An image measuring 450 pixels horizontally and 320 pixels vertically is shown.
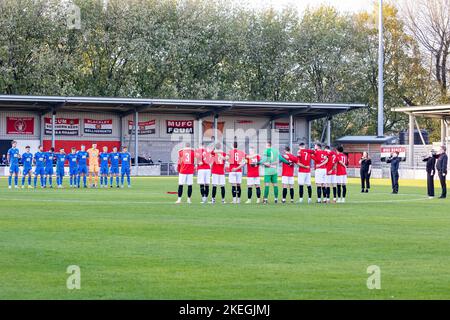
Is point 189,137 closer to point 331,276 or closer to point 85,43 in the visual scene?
point 85,43

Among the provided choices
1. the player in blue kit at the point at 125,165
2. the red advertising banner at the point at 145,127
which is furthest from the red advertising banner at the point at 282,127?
the player in blue kit at the point at 125,165

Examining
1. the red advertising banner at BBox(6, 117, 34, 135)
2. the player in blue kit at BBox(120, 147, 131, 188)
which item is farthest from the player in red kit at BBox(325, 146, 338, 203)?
the red advertising banner at BBox(6, 117, 34, 135)

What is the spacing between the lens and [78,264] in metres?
13.2

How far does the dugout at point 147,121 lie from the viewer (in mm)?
65562

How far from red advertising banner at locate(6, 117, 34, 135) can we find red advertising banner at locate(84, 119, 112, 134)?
4.52 meters

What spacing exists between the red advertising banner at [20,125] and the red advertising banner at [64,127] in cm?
118

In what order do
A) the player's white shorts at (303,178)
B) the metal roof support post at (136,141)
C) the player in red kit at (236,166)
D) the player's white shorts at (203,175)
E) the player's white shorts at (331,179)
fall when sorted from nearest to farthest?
the player's white shorts at (203,175), the player in red kit at (236,166), the player's white shorts at (303,178), the player's white shorts at (331,179), the metal roof support post at (136,141)

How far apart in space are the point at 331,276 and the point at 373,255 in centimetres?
264

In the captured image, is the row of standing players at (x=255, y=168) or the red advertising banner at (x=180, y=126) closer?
the row of standing players at (x=255, y=168)

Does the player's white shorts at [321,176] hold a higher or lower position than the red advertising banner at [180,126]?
lower

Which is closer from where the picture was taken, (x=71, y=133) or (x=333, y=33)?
(x=71, y=133)

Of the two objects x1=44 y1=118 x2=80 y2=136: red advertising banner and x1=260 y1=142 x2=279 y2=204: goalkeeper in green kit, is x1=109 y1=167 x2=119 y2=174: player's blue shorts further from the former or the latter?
x1=44 y1=118 x2=80 y2=136: red advertising banner

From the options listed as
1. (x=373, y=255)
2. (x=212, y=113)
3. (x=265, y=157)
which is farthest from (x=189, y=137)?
(x=373, y=255)

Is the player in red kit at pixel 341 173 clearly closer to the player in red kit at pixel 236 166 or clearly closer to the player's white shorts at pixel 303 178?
the player's white shorts at pixel 303 178
